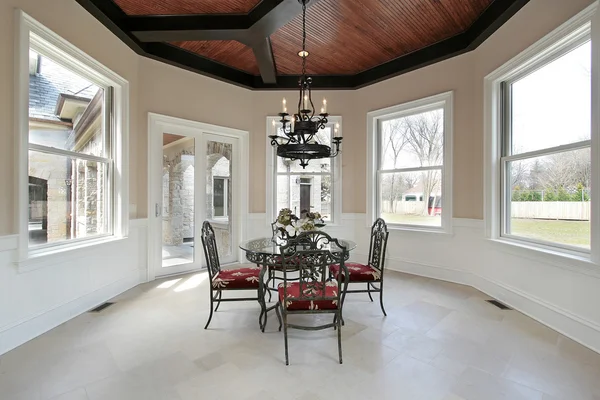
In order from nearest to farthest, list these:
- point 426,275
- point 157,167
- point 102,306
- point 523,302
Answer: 1. point 523,302
2. point 102,306
3. point 157,167
4. point 426,275

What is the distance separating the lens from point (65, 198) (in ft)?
9.23

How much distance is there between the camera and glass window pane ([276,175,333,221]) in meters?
4.92

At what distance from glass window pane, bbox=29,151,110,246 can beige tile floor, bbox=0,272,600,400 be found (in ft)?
2.82

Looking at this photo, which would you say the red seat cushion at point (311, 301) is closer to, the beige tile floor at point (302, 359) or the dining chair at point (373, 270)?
the beige tile floor at point (302, 359)

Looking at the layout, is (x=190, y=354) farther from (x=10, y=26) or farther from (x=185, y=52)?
(x=185, y=52)

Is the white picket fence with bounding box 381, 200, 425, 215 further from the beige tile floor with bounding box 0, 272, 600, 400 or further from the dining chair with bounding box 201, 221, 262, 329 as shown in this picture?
the dining chair with bounding box 201, 221, 262, 329

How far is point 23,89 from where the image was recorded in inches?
89.2

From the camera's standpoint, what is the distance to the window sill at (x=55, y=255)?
230cm

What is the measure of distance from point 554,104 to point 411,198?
1.97m

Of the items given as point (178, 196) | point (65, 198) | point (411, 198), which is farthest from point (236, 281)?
point (411, 198)

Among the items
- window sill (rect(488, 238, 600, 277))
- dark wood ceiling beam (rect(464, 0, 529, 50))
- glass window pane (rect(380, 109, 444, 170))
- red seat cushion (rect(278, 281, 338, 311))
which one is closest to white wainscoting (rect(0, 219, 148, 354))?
red seat cushion (rect(278, 281, 338, 311))

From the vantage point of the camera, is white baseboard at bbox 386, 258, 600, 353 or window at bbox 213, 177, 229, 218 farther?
window at bbox 213, 177, 229, 218

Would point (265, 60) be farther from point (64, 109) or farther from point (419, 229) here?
point (419, 229)

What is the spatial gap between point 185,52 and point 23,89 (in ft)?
7.30
